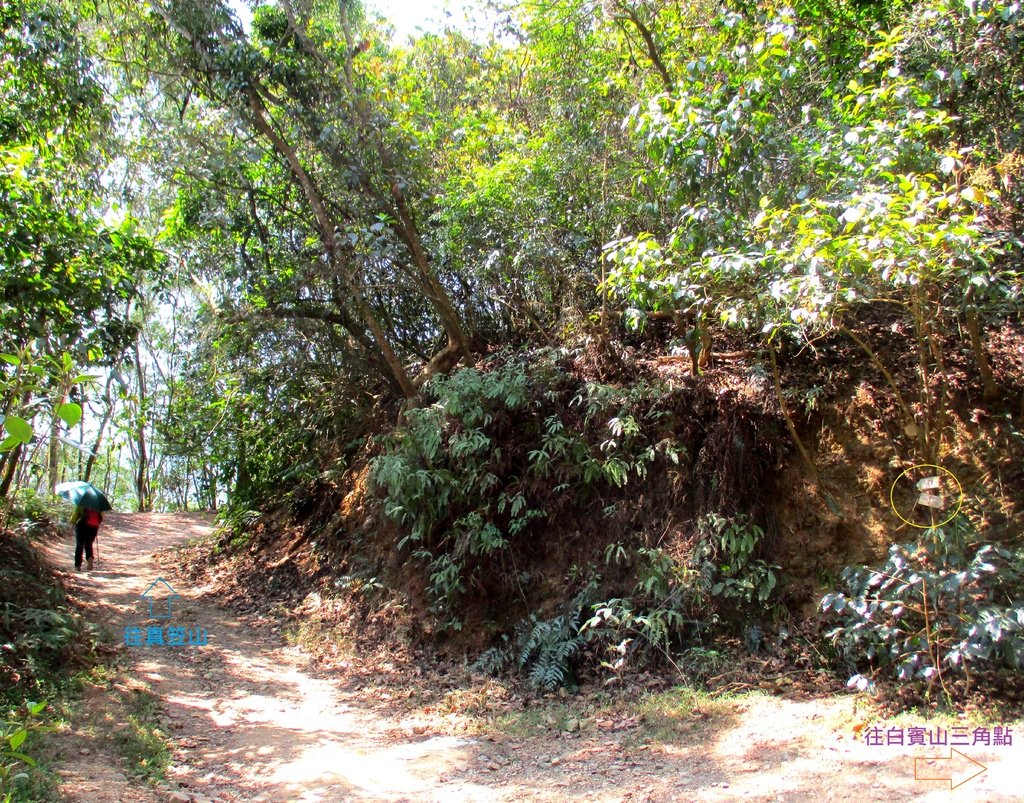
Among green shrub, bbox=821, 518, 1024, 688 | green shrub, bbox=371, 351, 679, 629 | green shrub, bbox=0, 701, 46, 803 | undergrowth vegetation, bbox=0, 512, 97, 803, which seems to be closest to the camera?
green shrub, bbox=0, 701, 46, 803

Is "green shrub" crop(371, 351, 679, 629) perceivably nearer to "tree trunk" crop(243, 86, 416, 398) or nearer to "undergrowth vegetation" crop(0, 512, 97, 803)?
"tree trunk" crop(243, 86, 416, 398)

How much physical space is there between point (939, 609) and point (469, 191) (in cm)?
729

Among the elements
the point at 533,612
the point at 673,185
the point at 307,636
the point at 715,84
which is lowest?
the point at 307,636

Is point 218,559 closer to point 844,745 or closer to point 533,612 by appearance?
point 533,612

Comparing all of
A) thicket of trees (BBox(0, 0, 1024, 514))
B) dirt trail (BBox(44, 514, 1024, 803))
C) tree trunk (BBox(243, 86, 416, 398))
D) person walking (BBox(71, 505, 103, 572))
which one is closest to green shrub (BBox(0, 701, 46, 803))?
dirt trail (BBox(44, 514, 1024, 803))

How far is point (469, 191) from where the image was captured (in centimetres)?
979

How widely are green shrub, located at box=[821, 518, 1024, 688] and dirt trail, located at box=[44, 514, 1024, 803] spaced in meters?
0.58

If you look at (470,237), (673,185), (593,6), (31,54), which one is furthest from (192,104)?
(673,185)

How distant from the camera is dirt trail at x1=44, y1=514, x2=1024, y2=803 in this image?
15.4 feet

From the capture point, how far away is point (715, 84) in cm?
706

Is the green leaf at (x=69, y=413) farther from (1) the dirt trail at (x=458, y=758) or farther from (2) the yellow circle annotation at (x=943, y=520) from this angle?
(2) the yellow circle annotation at (x=943, y=520)

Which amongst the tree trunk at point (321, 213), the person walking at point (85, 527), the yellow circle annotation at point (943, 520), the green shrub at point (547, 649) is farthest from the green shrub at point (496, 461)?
the person walking at point (85, 527)

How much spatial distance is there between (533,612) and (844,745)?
3466 mm

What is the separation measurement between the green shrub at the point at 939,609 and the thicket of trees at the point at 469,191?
1.36 metres
